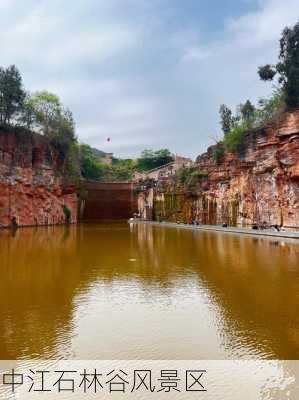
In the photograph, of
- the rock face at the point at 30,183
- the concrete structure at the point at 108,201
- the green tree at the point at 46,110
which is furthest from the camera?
the concrete structure at the point at 108,201

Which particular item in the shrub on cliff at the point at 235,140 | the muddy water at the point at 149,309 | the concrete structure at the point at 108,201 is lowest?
the muddy water at the point at 149,309

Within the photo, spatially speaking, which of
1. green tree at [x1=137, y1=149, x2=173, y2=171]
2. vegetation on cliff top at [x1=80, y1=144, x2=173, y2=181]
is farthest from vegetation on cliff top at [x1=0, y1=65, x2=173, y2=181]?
green tree at [x1=137, y1=149, x2=173, y2=171]

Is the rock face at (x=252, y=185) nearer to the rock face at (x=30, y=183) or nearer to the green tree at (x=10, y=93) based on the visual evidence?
the rock face at (x=30, y=183)

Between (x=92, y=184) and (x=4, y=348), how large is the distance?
1660 inches

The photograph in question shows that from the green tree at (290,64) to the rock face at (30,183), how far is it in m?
21.1

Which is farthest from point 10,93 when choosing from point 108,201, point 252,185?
point 252,185

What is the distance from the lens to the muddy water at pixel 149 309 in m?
4.46

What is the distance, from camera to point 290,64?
25.2 m

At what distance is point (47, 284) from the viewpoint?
26.6ft

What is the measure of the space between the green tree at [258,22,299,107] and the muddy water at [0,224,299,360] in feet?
54.2

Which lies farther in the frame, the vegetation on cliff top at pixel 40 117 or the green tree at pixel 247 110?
the green tree at pixel 247 110

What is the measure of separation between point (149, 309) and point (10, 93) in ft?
100

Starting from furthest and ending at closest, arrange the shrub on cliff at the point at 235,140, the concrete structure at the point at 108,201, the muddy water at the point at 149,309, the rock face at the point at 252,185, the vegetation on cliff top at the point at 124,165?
the vegetation on cliff top at the point at 124,165 → the concrete structure at the point at 108,201 → the shrub on cliff at the point at 235,140 → the rock face at the point at 252,185 → the muddy water at the point at 149,309

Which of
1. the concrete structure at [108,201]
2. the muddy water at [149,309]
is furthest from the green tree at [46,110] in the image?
the muddy water at [149,309]
